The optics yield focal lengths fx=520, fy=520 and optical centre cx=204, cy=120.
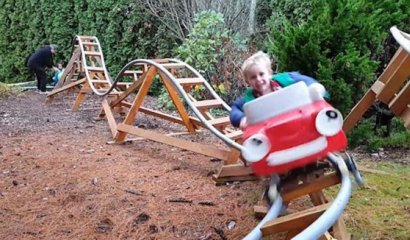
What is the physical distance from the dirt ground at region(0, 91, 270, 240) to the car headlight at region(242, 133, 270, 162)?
86 cm

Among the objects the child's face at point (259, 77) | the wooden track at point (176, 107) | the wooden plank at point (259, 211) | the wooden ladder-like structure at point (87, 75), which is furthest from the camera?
the wooden ladder-like structure at point (87, 75)

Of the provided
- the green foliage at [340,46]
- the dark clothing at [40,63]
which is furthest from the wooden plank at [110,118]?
the dark clothing at [40,63]

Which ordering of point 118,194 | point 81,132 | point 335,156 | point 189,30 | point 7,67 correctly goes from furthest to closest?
1. point 7,67
2. point 189,30
3. point 81,132
4. point 118,194
5. point 335,156

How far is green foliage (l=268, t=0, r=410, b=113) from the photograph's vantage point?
16.9 feet

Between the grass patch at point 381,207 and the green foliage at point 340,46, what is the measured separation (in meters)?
1.04

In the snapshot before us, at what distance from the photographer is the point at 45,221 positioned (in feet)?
12.3

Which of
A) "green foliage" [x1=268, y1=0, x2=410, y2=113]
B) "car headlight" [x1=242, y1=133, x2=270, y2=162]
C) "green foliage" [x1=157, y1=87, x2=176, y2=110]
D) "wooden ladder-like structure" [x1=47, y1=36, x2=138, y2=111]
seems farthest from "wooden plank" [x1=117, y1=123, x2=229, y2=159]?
"green foliage" [x1=157, y1=87, x2=176, y2=110]

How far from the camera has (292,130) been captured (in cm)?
260

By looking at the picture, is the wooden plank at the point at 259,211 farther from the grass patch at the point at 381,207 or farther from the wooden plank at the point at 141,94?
the wooden plank at the point at 141,94

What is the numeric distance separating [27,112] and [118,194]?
5.26 meters

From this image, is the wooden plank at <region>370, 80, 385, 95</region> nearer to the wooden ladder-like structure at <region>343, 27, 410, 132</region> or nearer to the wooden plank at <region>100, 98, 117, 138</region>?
the wooden ladder-like structure at <region>343, 27, 410, 132</region>

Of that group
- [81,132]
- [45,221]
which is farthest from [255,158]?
[81,132]

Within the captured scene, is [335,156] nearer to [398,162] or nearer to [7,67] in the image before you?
[398,162]

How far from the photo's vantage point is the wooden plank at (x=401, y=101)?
292 cm
